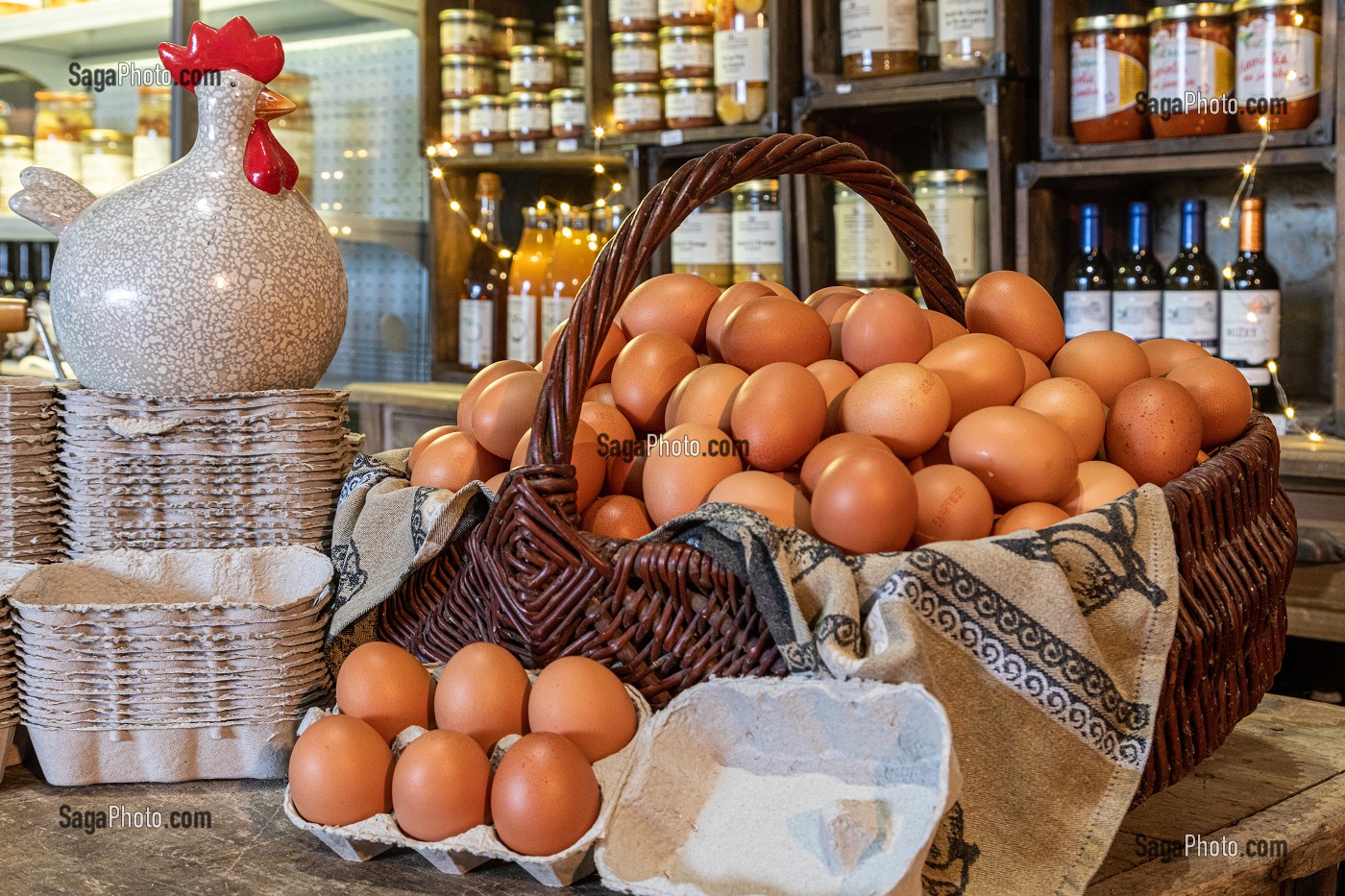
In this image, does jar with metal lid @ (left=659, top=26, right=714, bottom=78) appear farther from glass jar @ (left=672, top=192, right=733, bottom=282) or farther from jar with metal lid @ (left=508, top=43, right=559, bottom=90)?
jar with metal lid @ (left=508, top=43, right=559, bottom=90)

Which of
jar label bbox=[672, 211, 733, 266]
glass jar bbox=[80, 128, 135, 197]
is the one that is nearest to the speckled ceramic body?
jar label bbox=[672, 211, 733, 266]

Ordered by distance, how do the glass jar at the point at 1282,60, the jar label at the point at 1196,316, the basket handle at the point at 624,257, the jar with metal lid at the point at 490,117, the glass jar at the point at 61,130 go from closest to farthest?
the basket handle at the point at 624,257, the glass jar at the point at 1282,60, the jar label at the point at 1196,316, the jar with metal lid at the point at 490,117, the glass jar at the point at 61,130

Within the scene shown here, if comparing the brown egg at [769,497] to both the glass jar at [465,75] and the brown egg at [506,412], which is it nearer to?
the brown egg at [506,412]

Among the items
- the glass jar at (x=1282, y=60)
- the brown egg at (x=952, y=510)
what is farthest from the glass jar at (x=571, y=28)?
the brown egg at (x=952, y=510)

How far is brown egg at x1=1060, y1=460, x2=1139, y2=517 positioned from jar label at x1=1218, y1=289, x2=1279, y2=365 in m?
1.00

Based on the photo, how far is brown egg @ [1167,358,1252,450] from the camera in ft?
3.02

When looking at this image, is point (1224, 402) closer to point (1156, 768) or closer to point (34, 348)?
point (1156, 768)

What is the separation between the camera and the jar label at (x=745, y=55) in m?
2.04

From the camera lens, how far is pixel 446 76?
2.51m

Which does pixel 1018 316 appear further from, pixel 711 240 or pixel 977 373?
pixel 711 240

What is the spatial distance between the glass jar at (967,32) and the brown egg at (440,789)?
1.49m

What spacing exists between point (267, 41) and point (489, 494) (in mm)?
416

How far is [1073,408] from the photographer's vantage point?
86 cm

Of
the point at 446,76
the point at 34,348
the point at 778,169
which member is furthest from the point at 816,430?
the point at 34,348
